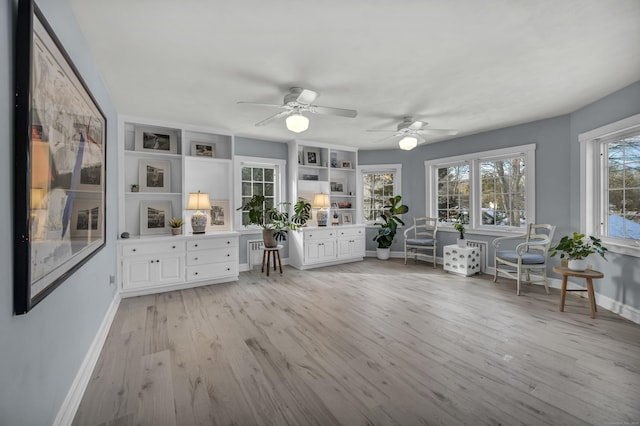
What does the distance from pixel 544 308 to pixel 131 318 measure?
4.84 metres

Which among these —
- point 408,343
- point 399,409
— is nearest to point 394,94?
point 408,343

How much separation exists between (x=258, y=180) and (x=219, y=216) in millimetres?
1099

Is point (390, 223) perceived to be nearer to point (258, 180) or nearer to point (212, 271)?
point (258, 180)

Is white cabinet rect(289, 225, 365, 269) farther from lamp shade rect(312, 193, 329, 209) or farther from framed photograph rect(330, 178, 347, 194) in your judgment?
framed photograph rect(330, 178, 347, 194)

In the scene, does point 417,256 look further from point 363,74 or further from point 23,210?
point 23,210

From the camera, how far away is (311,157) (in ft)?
→ 20.3

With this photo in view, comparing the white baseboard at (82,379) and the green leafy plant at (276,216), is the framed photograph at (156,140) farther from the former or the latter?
the white baseboard at (82,379)

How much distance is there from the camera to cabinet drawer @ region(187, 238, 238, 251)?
Answer: 439 centimetres

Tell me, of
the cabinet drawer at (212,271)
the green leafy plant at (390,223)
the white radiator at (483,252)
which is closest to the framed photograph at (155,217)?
the cabinet drawer at (212,271)

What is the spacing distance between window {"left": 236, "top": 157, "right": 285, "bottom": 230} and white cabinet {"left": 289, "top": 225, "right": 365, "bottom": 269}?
2.98 ft

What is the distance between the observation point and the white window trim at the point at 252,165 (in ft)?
17.8

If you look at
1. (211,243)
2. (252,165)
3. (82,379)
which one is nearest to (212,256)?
(211,243)

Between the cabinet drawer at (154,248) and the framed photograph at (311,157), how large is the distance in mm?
2960

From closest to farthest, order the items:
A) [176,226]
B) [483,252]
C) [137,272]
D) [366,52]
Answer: [366,52], [137,272], [176,226], [483,252]
